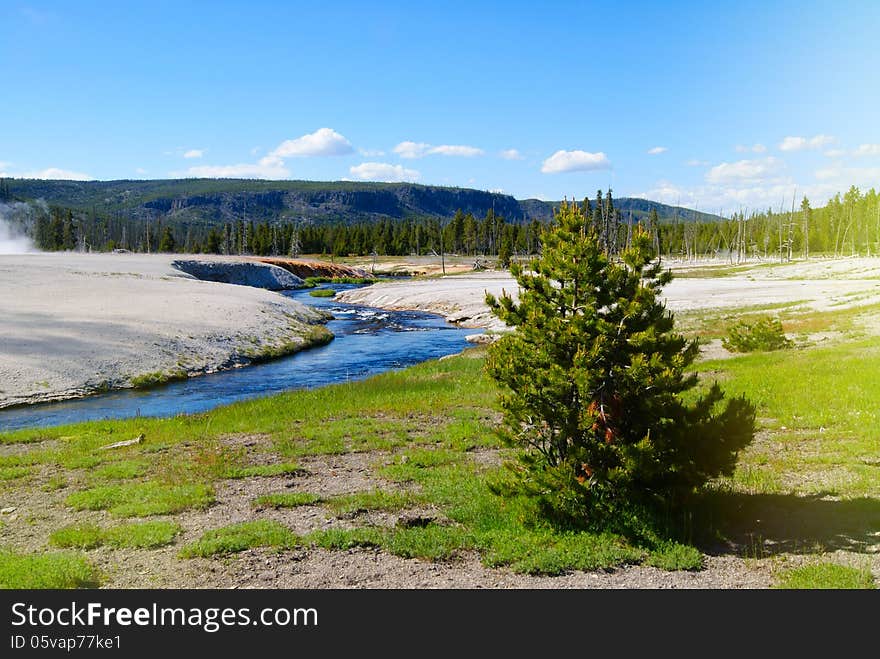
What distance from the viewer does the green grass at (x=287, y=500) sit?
11.3 meters

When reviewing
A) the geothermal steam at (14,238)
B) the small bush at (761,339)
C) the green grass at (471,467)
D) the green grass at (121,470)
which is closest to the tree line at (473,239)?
the geothermal steam at (14,238)

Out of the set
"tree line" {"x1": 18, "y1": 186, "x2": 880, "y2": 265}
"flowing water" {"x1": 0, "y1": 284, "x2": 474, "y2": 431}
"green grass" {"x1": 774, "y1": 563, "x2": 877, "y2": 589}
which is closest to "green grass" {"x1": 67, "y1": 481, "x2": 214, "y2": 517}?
"green grass" {"x1": 774, "y1": 563, "x2": 877, "y2": 589}

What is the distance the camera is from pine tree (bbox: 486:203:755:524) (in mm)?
8922

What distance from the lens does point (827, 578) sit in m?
7.36

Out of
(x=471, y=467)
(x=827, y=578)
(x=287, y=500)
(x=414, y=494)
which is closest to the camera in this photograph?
(x=827, y=578)

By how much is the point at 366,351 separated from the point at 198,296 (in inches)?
704

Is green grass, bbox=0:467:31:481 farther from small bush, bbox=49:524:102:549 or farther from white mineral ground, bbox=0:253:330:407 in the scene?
white mineral ground, bbox=0:253:330:407

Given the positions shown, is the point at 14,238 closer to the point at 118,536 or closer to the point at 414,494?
the point at 118,536

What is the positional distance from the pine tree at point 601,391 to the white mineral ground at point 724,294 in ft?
64.2

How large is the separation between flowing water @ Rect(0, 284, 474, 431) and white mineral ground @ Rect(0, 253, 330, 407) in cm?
158

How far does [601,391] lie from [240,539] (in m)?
5.82

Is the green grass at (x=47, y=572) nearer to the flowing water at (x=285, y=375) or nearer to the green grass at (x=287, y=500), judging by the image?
the green grass at (x=287, y=500)

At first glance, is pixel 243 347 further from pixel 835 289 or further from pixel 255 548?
pixel 835 289

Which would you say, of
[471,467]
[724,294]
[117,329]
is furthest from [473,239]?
[471,467]
